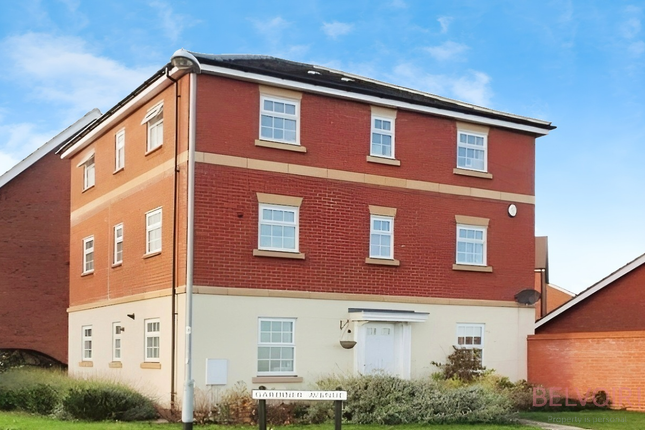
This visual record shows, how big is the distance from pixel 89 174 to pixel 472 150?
1308cm

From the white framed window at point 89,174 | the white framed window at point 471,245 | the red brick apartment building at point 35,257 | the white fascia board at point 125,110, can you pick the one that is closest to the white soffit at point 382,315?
the white framed window at point 471,245

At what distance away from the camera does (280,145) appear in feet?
75.7

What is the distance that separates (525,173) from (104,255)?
13617 millimetres

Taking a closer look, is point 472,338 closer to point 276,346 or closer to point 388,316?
point 388,316

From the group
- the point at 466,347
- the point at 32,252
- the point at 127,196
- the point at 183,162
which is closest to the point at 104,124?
the point at 127,196

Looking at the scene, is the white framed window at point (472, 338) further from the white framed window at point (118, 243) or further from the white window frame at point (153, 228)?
the white framed window at point (118, 243)

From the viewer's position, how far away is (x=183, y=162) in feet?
73.0

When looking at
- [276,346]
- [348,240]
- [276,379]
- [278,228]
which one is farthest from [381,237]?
[276,379]

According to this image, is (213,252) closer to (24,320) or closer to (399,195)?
(399,195)

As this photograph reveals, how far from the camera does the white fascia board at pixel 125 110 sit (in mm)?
23391

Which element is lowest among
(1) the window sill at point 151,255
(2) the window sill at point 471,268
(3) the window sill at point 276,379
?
(3) the window sill at point 276,379

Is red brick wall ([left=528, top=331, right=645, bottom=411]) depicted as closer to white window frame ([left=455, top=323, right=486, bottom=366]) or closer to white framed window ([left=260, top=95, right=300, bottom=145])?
white window frame ([left=455, top=323, right=486, bottom=366])

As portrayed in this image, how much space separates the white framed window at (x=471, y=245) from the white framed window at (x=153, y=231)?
8873 millimetres

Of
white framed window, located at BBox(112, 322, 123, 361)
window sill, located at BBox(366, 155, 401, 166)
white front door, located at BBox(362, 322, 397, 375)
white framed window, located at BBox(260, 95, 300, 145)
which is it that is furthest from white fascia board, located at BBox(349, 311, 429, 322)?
white framed window, located at BBox(112, 322, 123, 361)
